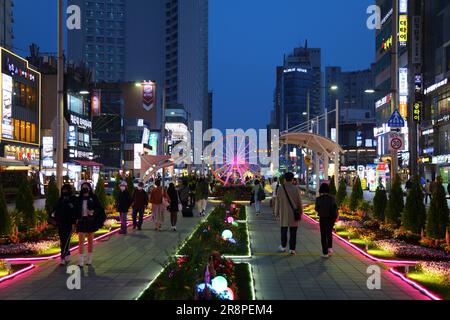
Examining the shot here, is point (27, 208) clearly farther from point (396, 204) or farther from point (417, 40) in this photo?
point (417, 40)

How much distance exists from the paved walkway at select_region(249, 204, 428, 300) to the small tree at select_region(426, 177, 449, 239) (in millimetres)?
2187

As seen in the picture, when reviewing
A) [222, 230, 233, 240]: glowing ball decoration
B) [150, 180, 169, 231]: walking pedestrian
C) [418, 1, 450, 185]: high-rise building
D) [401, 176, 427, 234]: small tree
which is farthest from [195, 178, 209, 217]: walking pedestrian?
[418, 1, 450, 185]: high-rise building

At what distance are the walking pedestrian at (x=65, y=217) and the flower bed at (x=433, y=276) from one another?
22.1 ft

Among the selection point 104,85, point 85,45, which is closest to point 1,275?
point 104,85

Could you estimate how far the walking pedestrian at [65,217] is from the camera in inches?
487

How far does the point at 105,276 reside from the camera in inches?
434

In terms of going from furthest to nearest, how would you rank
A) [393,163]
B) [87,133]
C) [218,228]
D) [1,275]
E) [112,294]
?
1. [87,133]
2. [393,163]
3. [218,228]
4. [1,275]
5. [112,294]

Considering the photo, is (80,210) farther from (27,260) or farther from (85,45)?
(85,45)

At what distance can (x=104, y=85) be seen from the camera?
111 m

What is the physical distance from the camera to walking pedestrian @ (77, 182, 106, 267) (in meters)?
12.2

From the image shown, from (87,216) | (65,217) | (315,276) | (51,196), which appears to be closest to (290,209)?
(315,276)

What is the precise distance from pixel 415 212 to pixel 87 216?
931 centimetres

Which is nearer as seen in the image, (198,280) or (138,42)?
(198,280)

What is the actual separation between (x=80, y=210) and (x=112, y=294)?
3.52 metres
